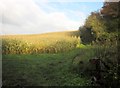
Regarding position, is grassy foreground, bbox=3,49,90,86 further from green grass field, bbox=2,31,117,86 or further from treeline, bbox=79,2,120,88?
treeline, bbox=79,2,120,88

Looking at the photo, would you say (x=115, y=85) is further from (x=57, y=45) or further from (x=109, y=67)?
(x=57, y=45)

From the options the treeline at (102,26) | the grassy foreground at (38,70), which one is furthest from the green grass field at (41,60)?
the treeline at (102,26)

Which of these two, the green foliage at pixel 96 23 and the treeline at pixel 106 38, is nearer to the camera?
the treeline at pixel 106 38

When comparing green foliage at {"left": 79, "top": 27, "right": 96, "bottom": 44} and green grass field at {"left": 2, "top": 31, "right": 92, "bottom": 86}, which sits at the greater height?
green foliage at {"left": 79, "top": 27, "right": 96, "bottom": 44}

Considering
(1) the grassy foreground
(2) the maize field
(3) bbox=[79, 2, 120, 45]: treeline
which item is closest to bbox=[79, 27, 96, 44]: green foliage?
(3) bbox=[79, 2, 120, 45]: treeline

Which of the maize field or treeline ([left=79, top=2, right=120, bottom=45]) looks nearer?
treeline ([left=79, top=2, right=120, bottom=45])

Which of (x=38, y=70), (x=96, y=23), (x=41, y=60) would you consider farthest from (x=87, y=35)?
(x=38, y=70)

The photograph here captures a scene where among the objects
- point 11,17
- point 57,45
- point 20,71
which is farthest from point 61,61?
point 11,17

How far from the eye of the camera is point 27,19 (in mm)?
6055

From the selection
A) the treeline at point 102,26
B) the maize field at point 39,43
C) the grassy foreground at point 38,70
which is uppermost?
the treeline at point 102,26

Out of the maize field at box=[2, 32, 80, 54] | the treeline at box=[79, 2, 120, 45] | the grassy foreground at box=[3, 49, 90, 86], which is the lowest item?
the grassy foreground at box=[3, 49, 90, 86]

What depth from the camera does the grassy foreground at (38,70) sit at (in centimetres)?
602

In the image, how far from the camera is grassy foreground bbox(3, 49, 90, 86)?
602 cm

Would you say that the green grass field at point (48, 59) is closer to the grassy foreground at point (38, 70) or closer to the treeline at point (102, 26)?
the grassy foreground at point (38, 70)
